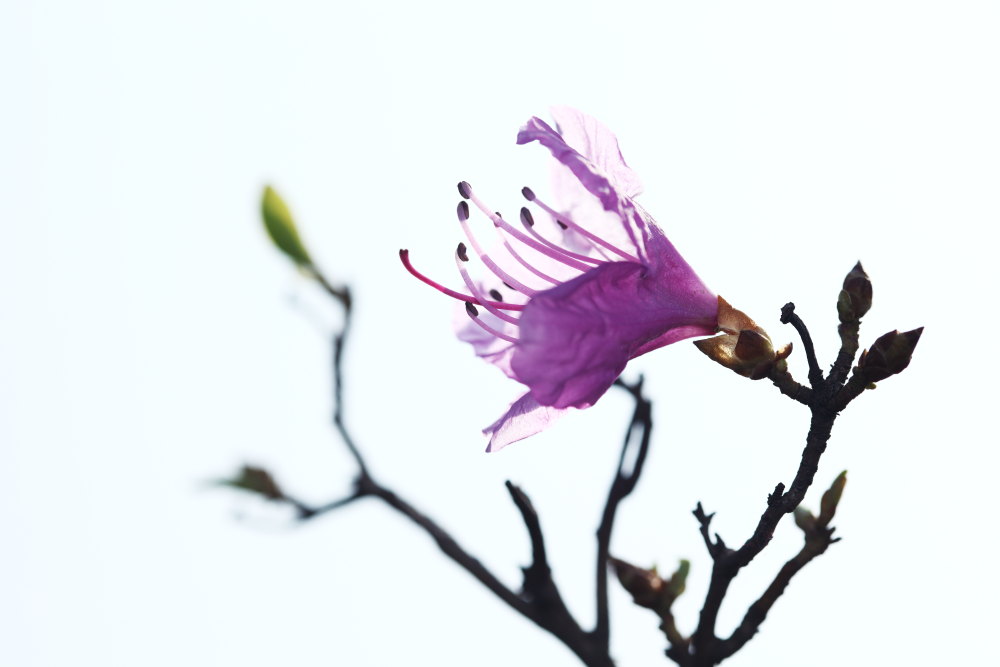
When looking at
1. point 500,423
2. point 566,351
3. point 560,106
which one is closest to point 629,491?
point 500,423

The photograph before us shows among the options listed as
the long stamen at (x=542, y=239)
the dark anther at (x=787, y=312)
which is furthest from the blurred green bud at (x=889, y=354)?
the long stamen at (x=542, y=239)

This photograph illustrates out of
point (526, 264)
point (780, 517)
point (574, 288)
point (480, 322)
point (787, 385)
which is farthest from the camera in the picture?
point (526, 264)

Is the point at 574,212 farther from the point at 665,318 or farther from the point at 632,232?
the point at 665,318

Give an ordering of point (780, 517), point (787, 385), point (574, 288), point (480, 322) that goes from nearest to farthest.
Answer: point (780, 517), point (574, 288), point (787, 385), point (480, 322)

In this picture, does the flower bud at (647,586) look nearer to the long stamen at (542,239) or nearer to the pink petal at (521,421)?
the pink petal at (521,421)

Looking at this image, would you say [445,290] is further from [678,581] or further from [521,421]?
[678,581]

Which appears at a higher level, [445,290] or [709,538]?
[445,290]

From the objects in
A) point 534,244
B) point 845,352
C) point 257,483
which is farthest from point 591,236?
point 257,483
